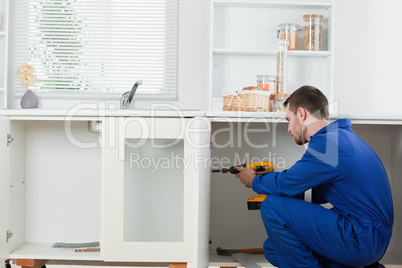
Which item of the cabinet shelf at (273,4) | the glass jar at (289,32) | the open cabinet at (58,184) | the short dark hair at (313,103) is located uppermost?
the cabinet shelf at (273,4)

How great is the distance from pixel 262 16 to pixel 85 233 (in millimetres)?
1763

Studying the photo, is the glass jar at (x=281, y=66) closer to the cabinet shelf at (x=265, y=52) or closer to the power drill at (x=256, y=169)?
the cabinet shelf at (x=265, y=52)

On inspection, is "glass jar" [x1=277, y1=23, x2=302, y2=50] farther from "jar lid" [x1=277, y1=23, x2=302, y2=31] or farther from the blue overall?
the blue overall

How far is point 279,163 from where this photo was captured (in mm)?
3016

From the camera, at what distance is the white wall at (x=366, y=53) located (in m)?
3.15

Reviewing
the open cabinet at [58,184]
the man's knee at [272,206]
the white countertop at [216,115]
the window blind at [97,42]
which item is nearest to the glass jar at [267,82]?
the white countertop at [216,115]

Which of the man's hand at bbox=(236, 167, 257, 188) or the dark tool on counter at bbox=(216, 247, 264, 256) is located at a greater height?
the man's hand at bbox=(236, 167, 257, 188)

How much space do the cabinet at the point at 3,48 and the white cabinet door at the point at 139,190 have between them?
A: 0.99 meters

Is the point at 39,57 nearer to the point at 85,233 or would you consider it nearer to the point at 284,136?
the point at 85,233

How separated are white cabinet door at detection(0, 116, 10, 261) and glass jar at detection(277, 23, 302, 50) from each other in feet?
5.46

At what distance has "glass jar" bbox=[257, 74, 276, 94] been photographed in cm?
284

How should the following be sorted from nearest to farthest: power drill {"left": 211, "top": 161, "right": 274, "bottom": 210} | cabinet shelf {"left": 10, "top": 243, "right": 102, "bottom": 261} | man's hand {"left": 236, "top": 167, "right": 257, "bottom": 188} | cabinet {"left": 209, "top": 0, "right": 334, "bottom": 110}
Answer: man's hand {"left": 236, "top": 167, "right": 257, "bottom": 188}
power drill {"left": 211, "top": 161, "right": 274, "bottom": 210}
cabinet shelf {"left": 10, "top": 243, "right": 102, "bottom": 261}
cabinet {"left": 209, "top": 0, "right": 334, "bottom": 110}

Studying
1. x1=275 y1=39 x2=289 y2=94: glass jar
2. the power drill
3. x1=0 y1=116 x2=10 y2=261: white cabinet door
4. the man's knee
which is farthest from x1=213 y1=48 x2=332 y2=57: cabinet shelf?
x1=0 y1=116 x2=10 y2=261: white cabinet door

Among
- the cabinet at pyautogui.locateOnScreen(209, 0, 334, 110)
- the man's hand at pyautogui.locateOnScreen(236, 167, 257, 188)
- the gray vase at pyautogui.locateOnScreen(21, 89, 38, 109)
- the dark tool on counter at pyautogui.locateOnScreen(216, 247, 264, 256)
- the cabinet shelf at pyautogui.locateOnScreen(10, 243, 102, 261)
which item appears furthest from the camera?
the cabinet at pyautogui.locateOnScreen(209, 0, 334, 110)
